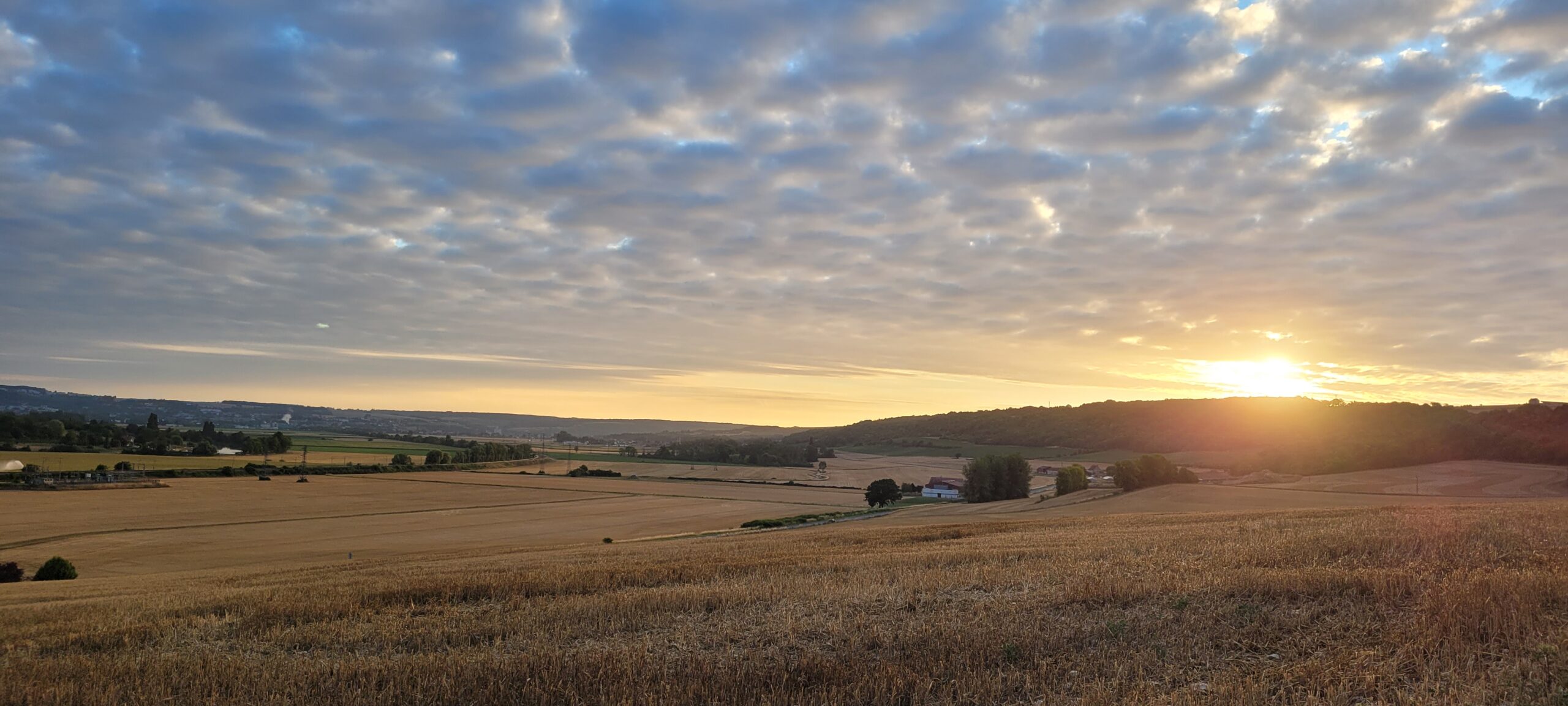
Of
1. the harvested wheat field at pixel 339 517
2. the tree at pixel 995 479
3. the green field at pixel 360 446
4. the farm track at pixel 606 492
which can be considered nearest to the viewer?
the harvested wheat field at pixel 339 517

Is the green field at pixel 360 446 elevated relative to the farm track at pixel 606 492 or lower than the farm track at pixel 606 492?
elevated

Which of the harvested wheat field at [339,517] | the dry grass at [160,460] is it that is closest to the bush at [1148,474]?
the harvested wheat field at [339,517]

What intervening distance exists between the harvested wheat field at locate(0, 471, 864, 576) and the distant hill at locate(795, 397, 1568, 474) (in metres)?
60.1

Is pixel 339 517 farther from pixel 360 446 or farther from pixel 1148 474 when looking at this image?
pixel 360 446

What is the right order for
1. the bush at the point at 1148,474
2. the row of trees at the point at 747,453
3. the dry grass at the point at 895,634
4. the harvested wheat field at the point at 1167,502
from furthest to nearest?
1. the row of trees at the point at 747,453
2. the bush at the point at 1148,474
3. the harvested wheat field at the point at 1167,502
4. the dry grass at the point at 895,634

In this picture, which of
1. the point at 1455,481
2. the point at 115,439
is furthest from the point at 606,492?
the point at 1455,481

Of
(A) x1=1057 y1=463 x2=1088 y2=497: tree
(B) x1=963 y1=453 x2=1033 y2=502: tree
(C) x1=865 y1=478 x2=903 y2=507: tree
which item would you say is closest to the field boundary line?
(C) x1=865 y1=478 x2=903 y2=507: tree

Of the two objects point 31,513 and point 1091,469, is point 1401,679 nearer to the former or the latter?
point 31,513

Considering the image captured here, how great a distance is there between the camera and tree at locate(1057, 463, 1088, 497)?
3720 inches

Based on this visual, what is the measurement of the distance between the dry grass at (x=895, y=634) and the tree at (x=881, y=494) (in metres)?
76.9

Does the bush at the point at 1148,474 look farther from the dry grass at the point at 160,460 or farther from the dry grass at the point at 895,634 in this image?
the dry grass at the point at 160,460

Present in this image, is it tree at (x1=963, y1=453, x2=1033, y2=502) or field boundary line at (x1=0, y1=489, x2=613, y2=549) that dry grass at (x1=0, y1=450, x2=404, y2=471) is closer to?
field boundary line at (x1=0, y1=489, x2=613, y2=549)

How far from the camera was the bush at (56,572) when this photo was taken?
34.2 m

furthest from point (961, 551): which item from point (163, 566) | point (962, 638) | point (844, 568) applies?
point (163, 566)
